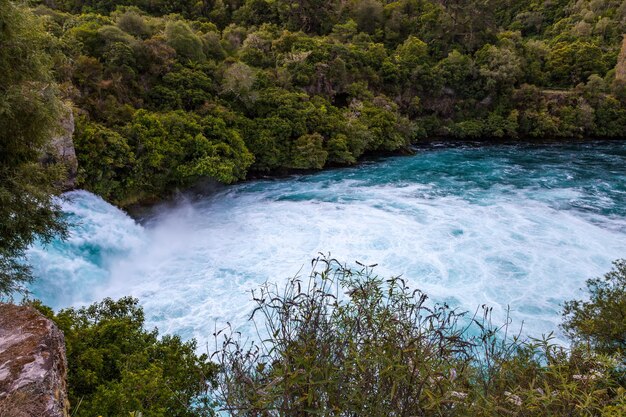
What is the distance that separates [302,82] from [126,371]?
74.7 feet

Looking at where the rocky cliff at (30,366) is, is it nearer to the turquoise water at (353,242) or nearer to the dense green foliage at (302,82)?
the turquoise water at (353,242)

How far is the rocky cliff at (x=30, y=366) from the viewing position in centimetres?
347

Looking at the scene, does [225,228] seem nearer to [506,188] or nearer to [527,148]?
[506,188]

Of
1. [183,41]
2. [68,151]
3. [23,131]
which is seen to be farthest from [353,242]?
[183,41]

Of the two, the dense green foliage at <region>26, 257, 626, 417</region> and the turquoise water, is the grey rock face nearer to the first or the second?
the turquoise water

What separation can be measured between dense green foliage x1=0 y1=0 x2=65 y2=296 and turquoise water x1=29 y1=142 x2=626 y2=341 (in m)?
1.69

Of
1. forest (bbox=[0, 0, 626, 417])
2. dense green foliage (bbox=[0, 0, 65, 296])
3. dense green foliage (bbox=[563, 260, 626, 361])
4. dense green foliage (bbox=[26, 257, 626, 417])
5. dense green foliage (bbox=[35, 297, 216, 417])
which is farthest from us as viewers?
dense green foliage (bbox=[0, 0, 65, 296])

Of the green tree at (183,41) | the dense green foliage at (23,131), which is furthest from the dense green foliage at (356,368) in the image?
the green tree at (183,41)

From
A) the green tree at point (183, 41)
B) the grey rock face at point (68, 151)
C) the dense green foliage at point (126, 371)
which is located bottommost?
the dense green foliage at point (126, 371)

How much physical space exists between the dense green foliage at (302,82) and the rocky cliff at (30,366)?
253 inches

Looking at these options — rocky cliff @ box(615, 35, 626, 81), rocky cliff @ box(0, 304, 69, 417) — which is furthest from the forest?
rocky cliff @ box(0, 304, 69, 417)

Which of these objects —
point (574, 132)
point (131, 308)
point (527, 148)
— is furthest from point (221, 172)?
point (574, 132)

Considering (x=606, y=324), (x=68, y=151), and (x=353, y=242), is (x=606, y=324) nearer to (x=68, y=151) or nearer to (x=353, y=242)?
(x=353, y=242)

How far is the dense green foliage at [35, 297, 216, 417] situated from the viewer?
470 centimetres
